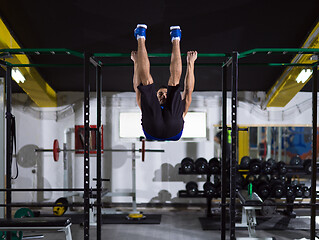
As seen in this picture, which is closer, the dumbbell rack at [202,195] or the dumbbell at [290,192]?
the dumbbell at [290,192]

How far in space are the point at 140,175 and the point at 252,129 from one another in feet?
7.70

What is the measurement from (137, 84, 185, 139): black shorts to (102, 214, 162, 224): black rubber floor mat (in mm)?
2987

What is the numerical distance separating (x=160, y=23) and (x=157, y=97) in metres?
1.76

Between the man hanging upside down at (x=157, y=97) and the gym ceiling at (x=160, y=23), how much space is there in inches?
53.4

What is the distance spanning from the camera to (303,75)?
476 centimetres

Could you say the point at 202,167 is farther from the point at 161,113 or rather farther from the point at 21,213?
the point at 161,113

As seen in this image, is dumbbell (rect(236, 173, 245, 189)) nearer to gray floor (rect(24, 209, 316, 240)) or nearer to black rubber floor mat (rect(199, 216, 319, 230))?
black rubber floor mat (rect(199, 216, 319, 230))

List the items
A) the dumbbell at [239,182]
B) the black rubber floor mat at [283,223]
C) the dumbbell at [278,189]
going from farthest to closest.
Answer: the dumbbell at [239,182] → the dumbbell at [278,189] → the black rubber floor mat at [283,223]

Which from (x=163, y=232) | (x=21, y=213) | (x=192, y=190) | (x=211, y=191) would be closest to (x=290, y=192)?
(x=211, y=191)

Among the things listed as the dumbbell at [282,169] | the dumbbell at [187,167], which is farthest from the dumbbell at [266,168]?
the dumbbell at [187,167]

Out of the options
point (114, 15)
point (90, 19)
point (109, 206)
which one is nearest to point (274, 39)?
point (114, 15)

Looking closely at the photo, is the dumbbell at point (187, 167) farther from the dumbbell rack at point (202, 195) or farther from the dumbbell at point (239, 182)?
the dumbbell at point (239, 182)

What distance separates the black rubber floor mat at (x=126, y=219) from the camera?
17.2 ft

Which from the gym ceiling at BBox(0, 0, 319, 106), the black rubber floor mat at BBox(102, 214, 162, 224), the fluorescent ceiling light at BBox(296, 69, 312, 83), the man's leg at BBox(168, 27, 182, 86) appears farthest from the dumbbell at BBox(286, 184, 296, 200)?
the man's leg at BBox(168, 27, 182, 86)
